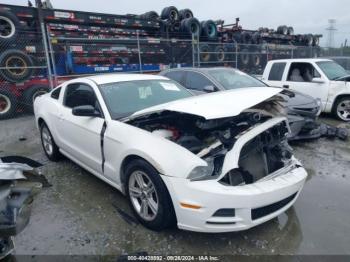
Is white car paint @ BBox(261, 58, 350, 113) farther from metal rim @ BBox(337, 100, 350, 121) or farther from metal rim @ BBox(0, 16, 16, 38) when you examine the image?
metal rim @ BBox(0, 16, 16, 38)

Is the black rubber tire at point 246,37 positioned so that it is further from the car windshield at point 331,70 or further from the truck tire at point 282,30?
the car windshield at point 331,70

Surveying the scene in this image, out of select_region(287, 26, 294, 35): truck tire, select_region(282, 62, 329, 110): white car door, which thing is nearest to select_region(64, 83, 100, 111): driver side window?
select_region(282, 62, 329, 110): white car door

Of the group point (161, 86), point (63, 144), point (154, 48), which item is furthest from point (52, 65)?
point (161, 86)

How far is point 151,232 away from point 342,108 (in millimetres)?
6721

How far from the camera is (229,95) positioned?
121 inches

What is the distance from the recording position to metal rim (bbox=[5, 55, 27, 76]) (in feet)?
27.3

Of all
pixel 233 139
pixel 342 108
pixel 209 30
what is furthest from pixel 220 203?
pixel 209 30

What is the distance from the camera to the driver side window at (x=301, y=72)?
772cm

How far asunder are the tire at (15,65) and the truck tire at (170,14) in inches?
276

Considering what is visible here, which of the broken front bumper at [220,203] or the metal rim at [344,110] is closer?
the broken front bumper at [220,203]

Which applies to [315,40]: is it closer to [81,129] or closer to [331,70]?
[331,70]

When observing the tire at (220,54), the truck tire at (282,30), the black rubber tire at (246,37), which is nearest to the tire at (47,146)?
the tire at (220,54)

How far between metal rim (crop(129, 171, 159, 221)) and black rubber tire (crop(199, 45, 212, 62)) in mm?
11579

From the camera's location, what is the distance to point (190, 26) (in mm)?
13219
